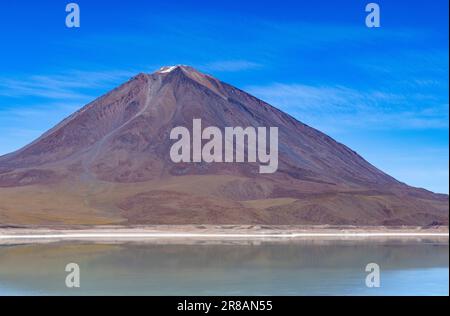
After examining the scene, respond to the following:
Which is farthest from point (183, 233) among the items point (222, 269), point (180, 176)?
point (180, 176)

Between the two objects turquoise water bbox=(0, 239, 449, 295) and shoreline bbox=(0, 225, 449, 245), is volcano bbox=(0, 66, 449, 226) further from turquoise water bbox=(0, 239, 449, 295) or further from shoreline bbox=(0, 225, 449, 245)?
turquoise water bbox=(0, 239, 449, 295)

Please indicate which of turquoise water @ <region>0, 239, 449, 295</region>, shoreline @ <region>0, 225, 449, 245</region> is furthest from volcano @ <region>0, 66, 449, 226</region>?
turquoise water @ <region>0, 239, 449, 295</region>

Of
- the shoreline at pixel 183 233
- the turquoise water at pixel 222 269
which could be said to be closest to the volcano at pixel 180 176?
the shoreline at pixel 183 233

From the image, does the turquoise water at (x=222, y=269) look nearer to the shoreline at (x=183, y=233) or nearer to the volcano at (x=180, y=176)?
the shoreline at (x=183, y=233)

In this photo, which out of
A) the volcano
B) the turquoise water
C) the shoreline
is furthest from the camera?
the volcano

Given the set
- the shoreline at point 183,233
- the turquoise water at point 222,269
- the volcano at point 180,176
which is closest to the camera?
the turquoise water at point 222,269
